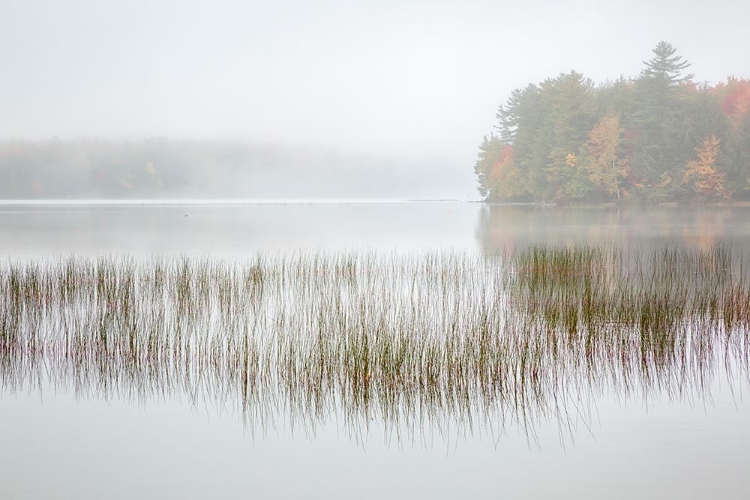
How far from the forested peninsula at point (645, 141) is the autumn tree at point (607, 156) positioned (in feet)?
0.20

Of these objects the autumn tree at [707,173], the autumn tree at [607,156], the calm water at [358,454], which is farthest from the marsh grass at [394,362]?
the autumn tree at [607,156]

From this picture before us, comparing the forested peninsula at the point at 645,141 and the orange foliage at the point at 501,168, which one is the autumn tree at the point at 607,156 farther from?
the orange foliage at the point at 501,168

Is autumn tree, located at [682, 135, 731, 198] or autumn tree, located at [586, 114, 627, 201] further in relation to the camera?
autumn tree, located at [586, 114, 627, 201]

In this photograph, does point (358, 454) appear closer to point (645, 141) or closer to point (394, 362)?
point (394, 362)

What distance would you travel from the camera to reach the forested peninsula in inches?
1746

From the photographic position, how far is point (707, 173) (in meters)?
44.0

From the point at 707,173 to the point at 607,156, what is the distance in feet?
19.2

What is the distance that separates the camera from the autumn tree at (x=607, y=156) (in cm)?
4753

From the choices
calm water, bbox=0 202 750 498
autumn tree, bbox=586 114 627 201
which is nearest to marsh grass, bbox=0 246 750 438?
calm water, bbox=0 202 750 498

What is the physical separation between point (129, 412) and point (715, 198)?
45.7 meters

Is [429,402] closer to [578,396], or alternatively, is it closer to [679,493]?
[578,396]

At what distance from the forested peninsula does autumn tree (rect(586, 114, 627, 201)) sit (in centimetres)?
6

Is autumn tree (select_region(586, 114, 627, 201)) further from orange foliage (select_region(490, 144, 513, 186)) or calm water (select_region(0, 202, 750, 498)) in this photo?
calm water (select_region(0, 202, 750, 498))

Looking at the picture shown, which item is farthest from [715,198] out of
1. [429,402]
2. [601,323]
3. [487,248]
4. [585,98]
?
[429,402]
